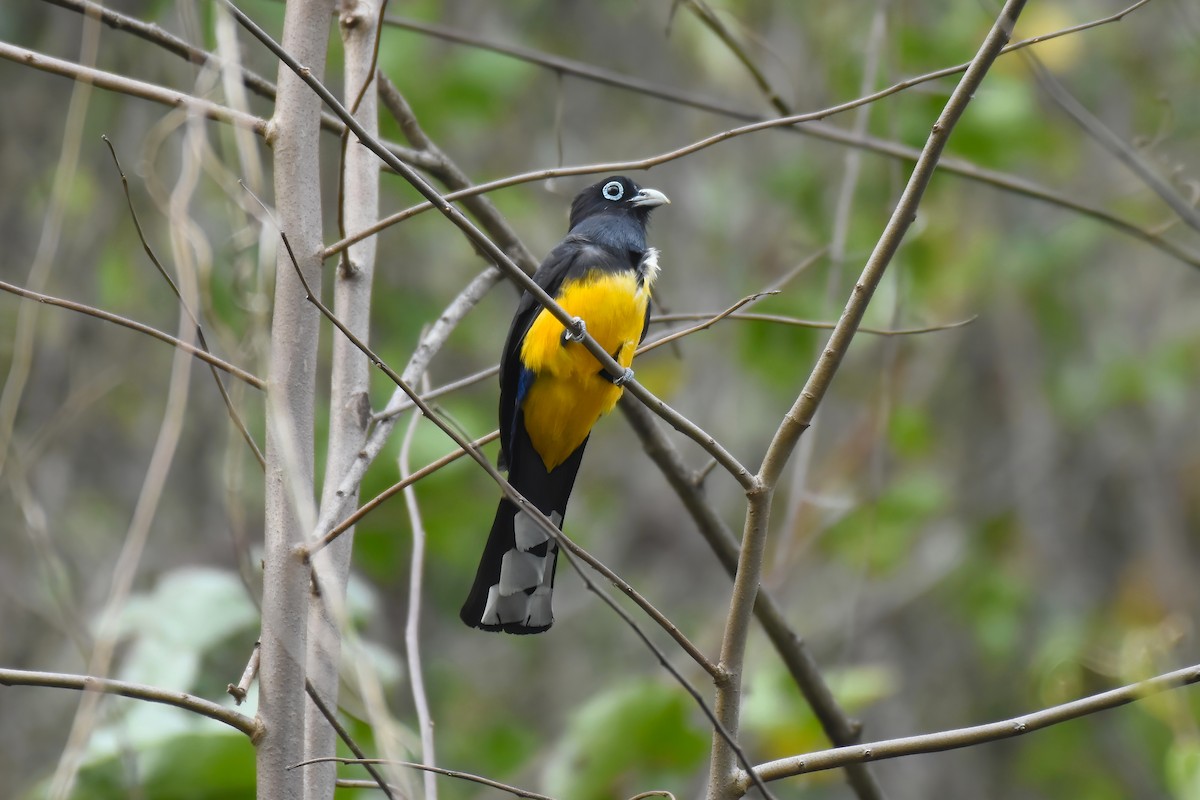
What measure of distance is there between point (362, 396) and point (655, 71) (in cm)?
676

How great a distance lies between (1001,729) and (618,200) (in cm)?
298

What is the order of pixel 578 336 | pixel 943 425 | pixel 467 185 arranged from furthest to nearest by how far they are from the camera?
pixel 943 425, pixel 467 185, pixel 578 336

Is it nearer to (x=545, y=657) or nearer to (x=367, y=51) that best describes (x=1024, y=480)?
(x=545, y=657)

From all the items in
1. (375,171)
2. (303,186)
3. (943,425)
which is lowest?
(303,186)

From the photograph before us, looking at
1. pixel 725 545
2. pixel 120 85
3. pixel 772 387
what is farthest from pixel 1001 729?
pixel 772 387

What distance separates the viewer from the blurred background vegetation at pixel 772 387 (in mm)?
6406

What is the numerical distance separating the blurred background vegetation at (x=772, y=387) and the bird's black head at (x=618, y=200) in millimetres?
1371

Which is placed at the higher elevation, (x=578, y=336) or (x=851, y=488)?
(x=851, y=488)

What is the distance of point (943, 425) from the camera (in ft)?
31.2

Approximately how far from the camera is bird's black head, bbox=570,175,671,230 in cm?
460

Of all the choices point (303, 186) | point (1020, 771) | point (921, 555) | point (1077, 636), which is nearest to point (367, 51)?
point (303, 186)

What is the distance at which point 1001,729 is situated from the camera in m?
1.98

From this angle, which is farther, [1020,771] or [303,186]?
[1020,771]

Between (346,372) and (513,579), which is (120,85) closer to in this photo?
(346,372)
